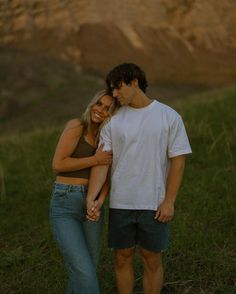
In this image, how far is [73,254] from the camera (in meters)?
3.38

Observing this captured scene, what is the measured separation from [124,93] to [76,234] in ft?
2.63

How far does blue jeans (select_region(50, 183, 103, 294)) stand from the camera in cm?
339

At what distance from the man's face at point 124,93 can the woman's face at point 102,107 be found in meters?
0.07

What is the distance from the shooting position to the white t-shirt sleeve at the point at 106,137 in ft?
11.4

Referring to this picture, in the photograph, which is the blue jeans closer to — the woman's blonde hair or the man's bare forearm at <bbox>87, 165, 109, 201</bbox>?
the man's bare forearm at <bbox>87, 165, 109, 201</bbox>

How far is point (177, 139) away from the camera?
11.4 ft

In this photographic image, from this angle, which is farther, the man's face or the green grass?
the green grass

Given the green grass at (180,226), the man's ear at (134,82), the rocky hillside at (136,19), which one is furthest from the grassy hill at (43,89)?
the man's ear at (134,82)

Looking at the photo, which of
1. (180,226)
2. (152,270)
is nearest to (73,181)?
(152,270)

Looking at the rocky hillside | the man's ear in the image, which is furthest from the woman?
the rocky hillside

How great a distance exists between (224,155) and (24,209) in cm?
216

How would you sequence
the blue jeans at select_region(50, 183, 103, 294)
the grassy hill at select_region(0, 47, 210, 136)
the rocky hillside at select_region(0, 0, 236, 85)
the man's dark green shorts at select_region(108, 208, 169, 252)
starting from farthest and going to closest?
the grassy hill at select_region(0, 47, 210, 136)
the rocky hillside at select_region(0, 0, 236, 85)
the man's dark green shorts at select_region(108, 208, 169, 252)
the blue jeans at select_region(50, 183, 103, 294)

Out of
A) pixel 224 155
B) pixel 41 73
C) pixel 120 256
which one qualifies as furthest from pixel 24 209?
pixel 41 73

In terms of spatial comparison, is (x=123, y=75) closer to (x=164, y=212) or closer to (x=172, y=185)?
(x=172, y=185)
